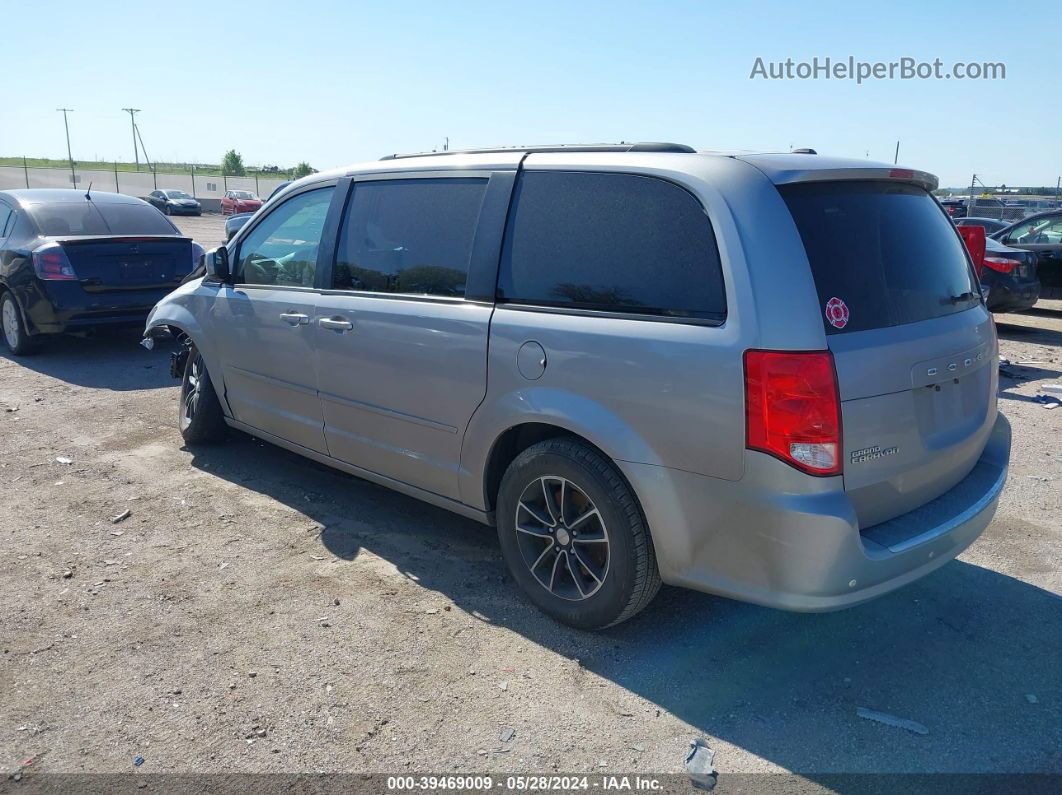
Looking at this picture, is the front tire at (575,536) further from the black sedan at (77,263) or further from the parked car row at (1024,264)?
the parked car row at (1024,264)

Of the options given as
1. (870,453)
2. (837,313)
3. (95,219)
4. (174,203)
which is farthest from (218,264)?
(174,203)

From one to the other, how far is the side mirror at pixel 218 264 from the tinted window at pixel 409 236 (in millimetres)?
1166

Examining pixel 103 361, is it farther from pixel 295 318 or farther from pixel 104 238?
pixel 295 318

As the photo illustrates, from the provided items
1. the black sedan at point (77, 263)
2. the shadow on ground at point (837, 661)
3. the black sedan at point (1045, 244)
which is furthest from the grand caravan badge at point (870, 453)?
the black sedan at point (1045, 244)

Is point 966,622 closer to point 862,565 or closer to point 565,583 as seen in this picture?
point 862,565

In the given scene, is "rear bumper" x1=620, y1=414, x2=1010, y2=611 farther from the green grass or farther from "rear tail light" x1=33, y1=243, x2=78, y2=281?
the green grass

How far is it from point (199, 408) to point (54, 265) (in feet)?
12.7

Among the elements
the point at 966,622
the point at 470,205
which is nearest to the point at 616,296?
the point at 470,205

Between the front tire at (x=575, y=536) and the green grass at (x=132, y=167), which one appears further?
the green grass at (x=132, y=167)

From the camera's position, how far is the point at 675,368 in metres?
3.03

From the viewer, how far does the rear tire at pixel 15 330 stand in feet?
28.9

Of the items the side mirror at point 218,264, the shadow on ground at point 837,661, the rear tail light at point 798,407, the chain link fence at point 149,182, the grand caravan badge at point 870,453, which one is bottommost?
the shadow on ground at point 837,661

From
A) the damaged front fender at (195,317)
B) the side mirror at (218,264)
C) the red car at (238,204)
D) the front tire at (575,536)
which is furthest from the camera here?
the red car at (238,204)

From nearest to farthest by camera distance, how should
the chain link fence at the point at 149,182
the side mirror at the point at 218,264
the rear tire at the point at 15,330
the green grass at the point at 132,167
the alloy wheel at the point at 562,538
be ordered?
the alloy wheel at the point at 562,538, the side mirror at the point at 218,264, the rear tire at the point at 15,330, the chain link fence at the point at 149,182, the green grass at the point at 132,167
